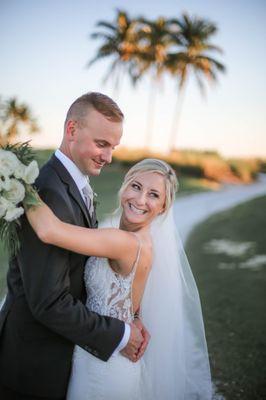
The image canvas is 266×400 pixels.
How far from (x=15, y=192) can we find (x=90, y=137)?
767 millimetres

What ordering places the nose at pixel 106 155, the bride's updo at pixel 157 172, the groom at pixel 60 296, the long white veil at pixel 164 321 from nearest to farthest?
the groom at pixel 60 296 < the nose at pixel 106 155 < the bride's updo at pixel 157 172 < the long white veil at pixel 164 321

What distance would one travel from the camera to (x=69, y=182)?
2.44m

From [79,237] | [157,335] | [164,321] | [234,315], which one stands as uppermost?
[79,237]

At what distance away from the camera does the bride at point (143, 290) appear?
2408 millimetres

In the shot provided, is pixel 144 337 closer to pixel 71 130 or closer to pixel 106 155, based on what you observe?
pixel 106 155

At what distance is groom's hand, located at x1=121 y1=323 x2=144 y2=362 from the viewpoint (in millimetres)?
2500

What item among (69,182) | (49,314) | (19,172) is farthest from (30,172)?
(49,314)

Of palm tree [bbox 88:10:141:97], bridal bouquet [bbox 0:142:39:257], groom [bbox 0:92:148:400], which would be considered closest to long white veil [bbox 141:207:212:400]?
groom [bbox 0:92:148:400]

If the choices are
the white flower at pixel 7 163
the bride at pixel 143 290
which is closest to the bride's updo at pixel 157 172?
the bride at pixel 143 290

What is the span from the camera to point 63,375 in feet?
8.17

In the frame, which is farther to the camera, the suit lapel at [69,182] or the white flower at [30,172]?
the suit lapel at [69,182]

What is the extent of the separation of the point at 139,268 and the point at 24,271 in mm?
739

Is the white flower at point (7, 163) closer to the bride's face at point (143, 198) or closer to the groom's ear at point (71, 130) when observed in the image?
the groom's ear at point (71, 130)

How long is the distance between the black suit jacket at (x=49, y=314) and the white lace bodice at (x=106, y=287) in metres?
0.06
